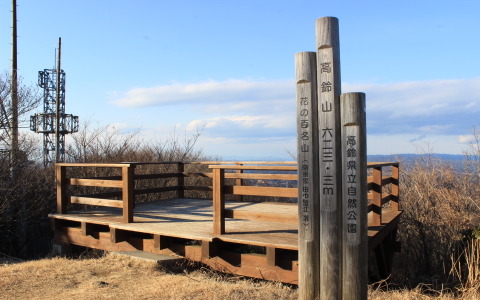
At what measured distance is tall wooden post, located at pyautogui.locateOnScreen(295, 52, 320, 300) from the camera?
4.10 metres

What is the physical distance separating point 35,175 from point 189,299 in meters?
9.69

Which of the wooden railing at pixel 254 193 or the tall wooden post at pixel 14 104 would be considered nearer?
the wooden railing at pixel 254 193

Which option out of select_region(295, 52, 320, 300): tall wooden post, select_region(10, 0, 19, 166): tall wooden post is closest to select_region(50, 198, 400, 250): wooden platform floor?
select_region(295, 52, 320, 300): tall wooden post

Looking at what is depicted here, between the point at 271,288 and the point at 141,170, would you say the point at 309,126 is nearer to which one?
the point at 271,288

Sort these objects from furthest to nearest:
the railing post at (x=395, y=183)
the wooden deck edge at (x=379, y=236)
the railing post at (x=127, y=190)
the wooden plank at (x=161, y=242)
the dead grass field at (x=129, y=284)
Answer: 1. the railing post at (x=395, y=183)
2. the railing post at (x=127, y=190)
3. the wooden plank at (x=161, y=242)
4. the wooden deck edge at (x=379, y=236)
5. the dead grass field at (x=129, y=284)

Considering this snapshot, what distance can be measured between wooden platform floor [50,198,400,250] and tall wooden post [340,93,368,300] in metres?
1.72

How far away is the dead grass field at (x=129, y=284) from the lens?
5.36 meters

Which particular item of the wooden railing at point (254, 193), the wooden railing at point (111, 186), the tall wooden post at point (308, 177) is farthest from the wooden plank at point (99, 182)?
the tall wooden post at point (308, 177)

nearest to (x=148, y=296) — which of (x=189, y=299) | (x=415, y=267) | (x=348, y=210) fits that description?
(x=189, y=299)

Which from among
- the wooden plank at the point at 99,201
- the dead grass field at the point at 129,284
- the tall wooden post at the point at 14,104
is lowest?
the dead grass field at the point at 129,284

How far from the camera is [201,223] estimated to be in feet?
24.5

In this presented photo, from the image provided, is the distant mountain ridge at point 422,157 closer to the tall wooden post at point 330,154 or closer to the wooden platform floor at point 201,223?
the wooden platform floor at point 201,223

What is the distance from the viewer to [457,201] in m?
10.7

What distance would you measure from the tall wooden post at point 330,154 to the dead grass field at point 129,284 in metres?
1.51
